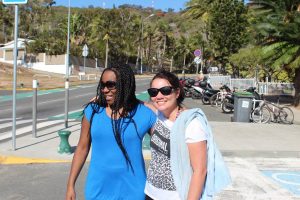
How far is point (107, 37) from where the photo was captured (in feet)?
211

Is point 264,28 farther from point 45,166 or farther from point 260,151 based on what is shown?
point 45,166

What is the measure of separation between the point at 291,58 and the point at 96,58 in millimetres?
45005

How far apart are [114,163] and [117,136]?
185 millimetres

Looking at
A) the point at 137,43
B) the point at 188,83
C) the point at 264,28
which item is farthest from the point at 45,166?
the point at 137,43

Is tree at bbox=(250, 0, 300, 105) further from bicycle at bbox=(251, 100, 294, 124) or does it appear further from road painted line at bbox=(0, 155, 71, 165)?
road painted line at bbox=(0, 155, 71, 165)

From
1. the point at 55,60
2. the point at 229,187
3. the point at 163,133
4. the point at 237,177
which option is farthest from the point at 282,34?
the point at 55,60

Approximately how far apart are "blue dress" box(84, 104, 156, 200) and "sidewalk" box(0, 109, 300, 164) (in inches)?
218

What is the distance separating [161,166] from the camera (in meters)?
3.07

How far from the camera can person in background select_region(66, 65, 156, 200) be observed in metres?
3.09

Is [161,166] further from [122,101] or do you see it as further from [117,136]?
[122,101]

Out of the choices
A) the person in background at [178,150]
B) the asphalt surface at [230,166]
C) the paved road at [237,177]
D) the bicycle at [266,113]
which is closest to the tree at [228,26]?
the bicycle at [266,113]

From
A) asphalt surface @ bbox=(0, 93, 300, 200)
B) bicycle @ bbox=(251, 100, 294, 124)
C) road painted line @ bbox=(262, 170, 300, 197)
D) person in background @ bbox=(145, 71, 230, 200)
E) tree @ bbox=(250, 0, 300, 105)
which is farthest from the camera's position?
tree @ bbox=(250, 0, 300, 105)

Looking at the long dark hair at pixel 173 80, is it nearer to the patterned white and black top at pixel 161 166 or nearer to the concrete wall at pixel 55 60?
the patterned white and black top at pixel 161 166

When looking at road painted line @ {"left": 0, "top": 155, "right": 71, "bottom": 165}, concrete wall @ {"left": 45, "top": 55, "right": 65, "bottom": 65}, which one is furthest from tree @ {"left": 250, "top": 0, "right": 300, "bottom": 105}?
concrete wall @ {"left": 45, "top": 55, "right": 65, "bottom": 65}
